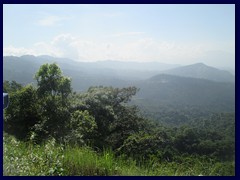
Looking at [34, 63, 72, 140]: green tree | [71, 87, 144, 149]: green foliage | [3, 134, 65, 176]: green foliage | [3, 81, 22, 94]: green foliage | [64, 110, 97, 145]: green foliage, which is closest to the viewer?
[3, 134, 65, 176]: green foliage

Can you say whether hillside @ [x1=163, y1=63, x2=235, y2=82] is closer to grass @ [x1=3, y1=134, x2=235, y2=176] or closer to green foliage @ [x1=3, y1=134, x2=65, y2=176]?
grass @ [x1=3, y1=134, x2=235, y2=176]

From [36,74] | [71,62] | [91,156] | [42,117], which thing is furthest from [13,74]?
[91,156]

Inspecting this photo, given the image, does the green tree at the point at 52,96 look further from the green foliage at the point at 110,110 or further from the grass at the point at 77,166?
the grass at the point at 77,166

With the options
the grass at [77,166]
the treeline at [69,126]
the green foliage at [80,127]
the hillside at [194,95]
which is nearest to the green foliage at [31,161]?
the grass at [77,166]

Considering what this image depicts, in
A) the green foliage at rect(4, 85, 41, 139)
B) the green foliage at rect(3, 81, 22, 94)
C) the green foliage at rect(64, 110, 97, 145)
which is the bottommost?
the green foliage at rect(64, 110, 97, 145)

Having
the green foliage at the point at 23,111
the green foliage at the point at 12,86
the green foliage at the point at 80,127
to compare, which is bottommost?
the green foliage at the point at 80,127

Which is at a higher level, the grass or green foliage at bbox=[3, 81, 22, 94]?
green foliage at bbox=[3, 81, 22, 94]

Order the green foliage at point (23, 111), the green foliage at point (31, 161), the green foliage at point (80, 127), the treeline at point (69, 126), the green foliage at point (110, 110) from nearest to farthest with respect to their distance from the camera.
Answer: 1. the green foliage at point (31, 161)
2. the treeline at point (69, 126)
3. the green foliage at point (23, 111)
4. the green foliage at point (80, 127)
5. the green foliage at point (110, 110)

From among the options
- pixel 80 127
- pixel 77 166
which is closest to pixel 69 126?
pixel 80 127

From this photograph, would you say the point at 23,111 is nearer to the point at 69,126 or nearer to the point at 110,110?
the point at 69,126

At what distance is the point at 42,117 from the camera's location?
6609 mm

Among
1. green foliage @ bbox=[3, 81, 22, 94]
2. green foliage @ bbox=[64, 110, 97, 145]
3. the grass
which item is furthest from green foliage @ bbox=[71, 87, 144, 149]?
the grass

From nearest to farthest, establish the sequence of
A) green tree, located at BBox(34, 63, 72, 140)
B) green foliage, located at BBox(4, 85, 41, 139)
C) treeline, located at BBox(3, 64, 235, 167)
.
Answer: treeline, located at BBox(3, 64, 235, 167)
green foliage, located at BBox(4, 85, 41, 139)
green tree, located at BBox(34, 63, 72, 140)

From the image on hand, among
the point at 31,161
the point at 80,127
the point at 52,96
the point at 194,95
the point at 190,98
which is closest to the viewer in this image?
the point at 31,161
